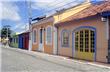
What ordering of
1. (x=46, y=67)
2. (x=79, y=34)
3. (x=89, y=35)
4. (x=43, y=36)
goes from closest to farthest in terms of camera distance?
(x=46, y=67) < (x=89, y=35) < (x=79, y=34) < (x=43, y=36)

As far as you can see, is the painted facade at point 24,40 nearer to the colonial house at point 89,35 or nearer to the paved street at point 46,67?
the colonial house at point 89,35

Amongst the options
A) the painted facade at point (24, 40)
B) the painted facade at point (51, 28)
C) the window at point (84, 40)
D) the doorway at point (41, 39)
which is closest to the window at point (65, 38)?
the painted facade at point (51, 28)

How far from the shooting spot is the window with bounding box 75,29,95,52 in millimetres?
19016

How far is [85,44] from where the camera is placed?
65.1 feet

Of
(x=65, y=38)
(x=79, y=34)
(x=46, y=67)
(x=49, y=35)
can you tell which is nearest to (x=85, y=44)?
(x=79, y=34)

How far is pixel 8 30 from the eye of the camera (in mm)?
78625

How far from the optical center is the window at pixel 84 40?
19016 mm

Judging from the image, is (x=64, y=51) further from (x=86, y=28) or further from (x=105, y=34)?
(x=105, y=34)

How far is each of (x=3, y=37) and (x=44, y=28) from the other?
52582mm

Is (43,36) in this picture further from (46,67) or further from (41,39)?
(46,67)

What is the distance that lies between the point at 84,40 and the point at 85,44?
37 cm

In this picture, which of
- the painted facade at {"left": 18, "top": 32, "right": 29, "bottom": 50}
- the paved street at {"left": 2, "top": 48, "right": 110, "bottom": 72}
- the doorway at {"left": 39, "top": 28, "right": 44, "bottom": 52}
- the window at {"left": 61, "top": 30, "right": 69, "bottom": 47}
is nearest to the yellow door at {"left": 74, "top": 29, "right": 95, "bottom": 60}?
the window at {"left": 61, "top": 30, "right": 69, "bottom": 47}

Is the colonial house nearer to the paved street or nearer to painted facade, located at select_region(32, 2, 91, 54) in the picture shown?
painted facade, located at select_region(32, 2, 91, 54)

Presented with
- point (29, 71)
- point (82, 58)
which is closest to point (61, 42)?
point (82, 58)
